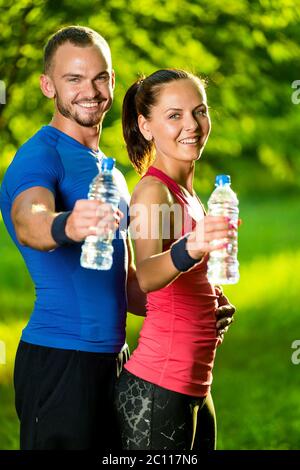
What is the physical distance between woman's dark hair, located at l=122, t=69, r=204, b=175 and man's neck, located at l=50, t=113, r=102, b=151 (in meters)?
0.11

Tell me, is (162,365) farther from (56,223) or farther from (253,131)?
(253,131)

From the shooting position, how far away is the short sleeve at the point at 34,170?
8.45 ft

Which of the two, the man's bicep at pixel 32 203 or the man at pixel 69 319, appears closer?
the man's bicep at pixel 32 203

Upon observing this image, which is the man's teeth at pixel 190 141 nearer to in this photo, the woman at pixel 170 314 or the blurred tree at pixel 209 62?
the woman at pixel 170 314

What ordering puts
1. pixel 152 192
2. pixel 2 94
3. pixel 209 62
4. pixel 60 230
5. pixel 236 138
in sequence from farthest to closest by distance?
pixel 236 138, pixel 209 62, pixel 2 94, pixel 152 192, pixel 60 230

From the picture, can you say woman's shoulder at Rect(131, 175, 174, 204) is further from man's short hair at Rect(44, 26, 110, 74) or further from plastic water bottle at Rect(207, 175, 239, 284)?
man's short hair at Rect(44, 26, 110, 74)

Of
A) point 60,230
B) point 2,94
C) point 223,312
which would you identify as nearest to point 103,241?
point 60,230

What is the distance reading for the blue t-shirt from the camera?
269cm

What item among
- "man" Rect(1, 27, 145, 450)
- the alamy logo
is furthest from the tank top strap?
the alamy logo

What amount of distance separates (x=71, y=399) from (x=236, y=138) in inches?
180

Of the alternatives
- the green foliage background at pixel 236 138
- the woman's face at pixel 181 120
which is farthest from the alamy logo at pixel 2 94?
the woman's face at pixel 181 120

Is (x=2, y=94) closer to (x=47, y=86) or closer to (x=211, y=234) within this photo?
(x=47, y=86)

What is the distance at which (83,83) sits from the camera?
2.82 m

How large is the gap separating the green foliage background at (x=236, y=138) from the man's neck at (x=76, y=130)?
3209mm
